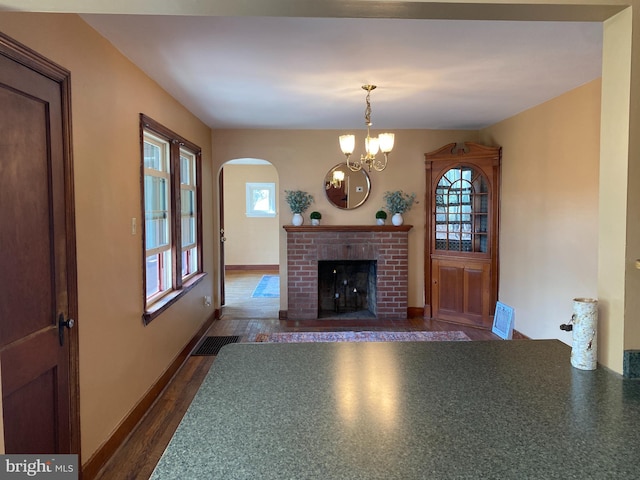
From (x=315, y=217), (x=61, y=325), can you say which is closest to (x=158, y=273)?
(x=61, y=325)

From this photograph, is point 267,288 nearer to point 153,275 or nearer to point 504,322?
point 153,275

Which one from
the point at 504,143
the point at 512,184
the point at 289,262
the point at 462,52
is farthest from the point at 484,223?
the point at 462,52

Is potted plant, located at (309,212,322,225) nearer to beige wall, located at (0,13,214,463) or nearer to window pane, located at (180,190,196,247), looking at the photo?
window pane, located at (180,190,196,247)

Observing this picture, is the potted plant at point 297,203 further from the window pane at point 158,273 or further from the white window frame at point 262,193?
the white window frame at point 262,193

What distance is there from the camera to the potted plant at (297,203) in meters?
5.28

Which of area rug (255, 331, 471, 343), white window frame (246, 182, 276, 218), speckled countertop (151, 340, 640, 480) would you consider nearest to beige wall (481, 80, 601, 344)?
area rug (255, 331, 471, 343)

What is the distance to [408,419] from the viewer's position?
109 centimetres

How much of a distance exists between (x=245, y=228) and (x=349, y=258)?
4.54 m

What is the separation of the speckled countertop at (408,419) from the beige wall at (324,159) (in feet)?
12.9

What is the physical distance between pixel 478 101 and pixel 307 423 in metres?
3.68

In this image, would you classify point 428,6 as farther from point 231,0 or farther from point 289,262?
point 289,262

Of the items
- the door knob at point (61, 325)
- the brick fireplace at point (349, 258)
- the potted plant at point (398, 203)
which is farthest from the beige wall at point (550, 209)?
the door knob at point (61, 325)

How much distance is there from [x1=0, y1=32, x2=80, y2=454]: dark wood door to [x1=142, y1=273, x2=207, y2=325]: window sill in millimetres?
979

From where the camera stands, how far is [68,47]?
2020 mm
